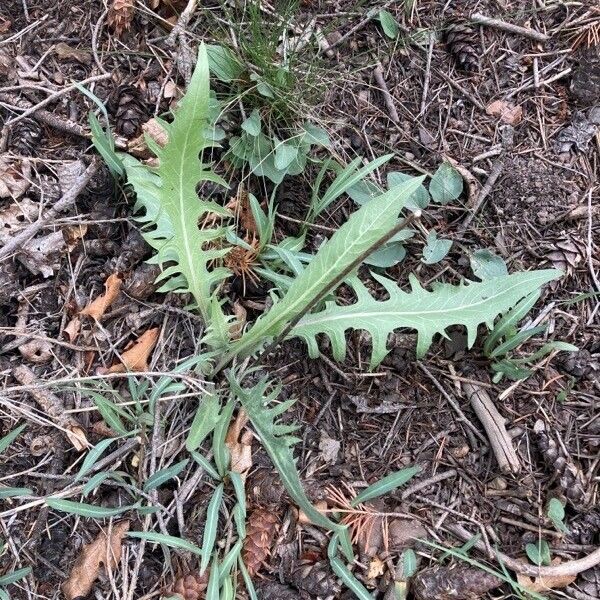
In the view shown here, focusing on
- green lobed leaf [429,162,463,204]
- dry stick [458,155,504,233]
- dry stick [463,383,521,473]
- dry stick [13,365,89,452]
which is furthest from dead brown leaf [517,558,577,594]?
dry stick [13,365,89,452]

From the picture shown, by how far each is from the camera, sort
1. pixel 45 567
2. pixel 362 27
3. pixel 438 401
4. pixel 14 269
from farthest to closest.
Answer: pixel 362 27, pixel 438 401, pixel 14 269, pixel 45 567

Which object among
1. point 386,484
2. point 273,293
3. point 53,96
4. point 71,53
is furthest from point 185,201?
point 386,484

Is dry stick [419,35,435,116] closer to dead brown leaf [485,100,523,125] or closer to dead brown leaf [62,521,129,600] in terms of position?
dead brown leaf [485,100,523,125]

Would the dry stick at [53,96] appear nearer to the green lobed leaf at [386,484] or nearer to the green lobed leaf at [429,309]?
the green lobed leaf at [429,309]

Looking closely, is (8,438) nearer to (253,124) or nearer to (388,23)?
(253,124)

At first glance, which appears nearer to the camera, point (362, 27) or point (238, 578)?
point (238, 578)

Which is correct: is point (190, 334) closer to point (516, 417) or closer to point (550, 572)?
point (516, 417)

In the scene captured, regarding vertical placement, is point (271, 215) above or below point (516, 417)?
above

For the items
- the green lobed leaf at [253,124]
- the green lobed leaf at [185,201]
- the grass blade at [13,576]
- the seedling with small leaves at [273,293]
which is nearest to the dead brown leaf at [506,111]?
the seedling with small leaves at [273,293]

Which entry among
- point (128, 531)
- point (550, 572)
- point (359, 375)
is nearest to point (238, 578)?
point (128, 531)
